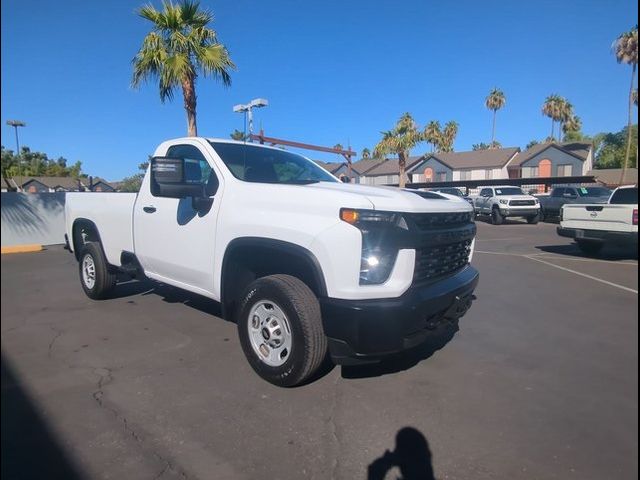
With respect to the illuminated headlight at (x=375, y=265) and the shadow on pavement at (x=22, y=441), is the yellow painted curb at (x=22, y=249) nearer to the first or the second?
the shadow on pavement at (x=22, y=441)

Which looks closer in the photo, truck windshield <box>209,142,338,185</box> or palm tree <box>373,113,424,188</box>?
truck windshield <box>209,142,338,185</box>

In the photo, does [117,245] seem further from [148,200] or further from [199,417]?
[199,417]

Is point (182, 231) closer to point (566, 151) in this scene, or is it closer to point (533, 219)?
point (533, 219)

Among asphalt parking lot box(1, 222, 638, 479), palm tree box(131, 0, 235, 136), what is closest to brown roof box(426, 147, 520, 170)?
palm tree box(131, 0, 235, 136)

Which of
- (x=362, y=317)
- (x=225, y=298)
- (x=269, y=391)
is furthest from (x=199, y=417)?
(x=362, y=317)

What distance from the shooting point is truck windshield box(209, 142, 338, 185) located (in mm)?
4184

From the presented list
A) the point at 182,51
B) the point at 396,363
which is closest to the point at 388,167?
the point at 182,51

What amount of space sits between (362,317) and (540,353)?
3.44 feet

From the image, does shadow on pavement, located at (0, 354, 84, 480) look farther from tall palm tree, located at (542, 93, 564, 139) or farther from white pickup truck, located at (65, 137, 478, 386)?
tall palm tree, located at (542, 93, 564, 139)

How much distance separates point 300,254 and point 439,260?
1067mm

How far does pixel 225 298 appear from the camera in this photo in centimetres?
381

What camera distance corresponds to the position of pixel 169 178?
141 inches

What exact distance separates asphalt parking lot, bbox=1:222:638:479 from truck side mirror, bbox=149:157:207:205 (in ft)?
3.25

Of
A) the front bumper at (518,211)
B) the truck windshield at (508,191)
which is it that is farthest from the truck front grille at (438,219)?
the truck windshield at (508,191)
